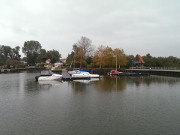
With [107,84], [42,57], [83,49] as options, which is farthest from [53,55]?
[107,84]

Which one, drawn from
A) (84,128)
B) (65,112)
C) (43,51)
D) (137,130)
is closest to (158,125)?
(137,130)

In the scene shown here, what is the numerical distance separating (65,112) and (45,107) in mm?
2666

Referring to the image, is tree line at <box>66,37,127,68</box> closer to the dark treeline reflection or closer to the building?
the building

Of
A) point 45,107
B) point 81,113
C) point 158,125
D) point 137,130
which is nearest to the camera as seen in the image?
point 137,130

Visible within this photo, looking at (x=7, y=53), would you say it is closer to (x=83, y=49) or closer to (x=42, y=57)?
(x=42, y=57)

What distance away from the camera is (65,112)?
42.9 ft

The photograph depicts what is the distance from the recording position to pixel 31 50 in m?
129

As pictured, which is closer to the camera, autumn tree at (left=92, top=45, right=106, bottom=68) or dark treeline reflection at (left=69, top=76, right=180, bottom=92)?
dark treeline reflection at (left=69, top=76, right=180, bottom=92)

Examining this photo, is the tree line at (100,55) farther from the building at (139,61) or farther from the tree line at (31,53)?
the tree line at (31,53)

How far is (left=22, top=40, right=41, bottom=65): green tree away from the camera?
12453 centimetres

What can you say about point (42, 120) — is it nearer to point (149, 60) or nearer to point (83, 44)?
point (83, 44)

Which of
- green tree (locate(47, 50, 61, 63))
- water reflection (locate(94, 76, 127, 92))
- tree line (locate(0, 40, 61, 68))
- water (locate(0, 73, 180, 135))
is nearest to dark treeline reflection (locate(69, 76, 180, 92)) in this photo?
water reflection (locate(94, 76, 127, 92))

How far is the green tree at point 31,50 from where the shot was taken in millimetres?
124525

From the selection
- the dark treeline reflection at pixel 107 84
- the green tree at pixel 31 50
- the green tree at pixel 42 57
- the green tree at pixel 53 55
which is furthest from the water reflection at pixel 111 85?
the green tree at pixel 53 55
